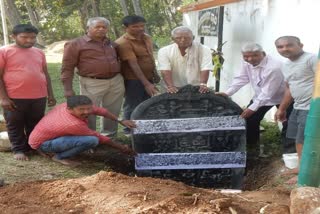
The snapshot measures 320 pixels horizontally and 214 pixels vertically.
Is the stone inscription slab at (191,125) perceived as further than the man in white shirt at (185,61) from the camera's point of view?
No

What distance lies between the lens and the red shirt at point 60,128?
15.9 feet

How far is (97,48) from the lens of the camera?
17.9ft

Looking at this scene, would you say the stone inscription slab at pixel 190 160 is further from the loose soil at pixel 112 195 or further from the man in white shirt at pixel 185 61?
the man in white shirt at pixel 185 61

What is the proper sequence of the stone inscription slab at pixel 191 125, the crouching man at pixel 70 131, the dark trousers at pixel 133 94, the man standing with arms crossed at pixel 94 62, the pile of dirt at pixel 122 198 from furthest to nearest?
the dark trousers at pixel 133 94 → the man standing with arms crossed at pixel 94 62 → the stone inscription slab at pixel 191 125 → the crouching man at pixel 70 131 → the pile of dirt at pixel 122 198

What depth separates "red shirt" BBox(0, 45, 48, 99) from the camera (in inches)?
193

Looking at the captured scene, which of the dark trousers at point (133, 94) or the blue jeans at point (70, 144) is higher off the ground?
the dark trousers at point (133, 94)

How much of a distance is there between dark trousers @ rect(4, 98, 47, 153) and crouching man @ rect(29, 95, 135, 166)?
27 cm

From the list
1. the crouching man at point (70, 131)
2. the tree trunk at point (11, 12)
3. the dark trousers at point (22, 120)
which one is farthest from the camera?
the tree trunk at point (11, 12)

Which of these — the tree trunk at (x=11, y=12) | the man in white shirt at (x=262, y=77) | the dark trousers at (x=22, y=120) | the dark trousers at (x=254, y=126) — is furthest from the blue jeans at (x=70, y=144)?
the tree trunk at (x=11, y=12)

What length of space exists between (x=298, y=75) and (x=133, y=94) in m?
2.43

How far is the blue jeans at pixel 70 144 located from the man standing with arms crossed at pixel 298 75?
2174 millimetres

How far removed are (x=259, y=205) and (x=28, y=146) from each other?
132 inches

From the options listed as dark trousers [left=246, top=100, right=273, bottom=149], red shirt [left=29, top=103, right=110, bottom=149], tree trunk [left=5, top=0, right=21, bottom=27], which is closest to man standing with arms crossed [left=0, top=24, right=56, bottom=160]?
red shirt [left=29, top=103, right=110, bottom=149]

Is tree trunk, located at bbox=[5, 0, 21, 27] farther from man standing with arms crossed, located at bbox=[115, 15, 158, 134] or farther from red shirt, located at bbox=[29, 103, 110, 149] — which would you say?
red shirt, located at bbox=[29, 103, 110, 149]
